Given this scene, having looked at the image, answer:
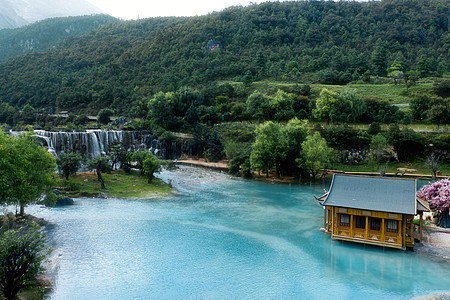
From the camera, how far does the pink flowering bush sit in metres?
23.2

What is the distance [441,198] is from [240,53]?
85.8 m

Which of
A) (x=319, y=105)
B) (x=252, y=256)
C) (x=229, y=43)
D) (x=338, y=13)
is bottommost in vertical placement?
(x=252, y=256)

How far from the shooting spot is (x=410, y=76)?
237 feet

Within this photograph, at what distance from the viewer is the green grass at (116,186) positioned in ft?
107

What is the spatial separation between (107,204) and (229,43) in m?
87.0

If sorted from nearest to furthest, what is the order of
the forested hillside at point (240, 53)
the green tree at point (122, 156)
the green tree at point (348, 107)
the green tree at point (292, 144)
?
the green tree at point (122, 156)
the green tree at point (292, 144)
the green tree at point (348, 107)
the forested hillside at point (240, 53)

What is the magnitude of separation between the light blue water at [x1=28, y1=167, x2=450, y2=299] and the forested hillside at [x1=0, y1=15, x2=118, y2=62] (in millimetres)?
117023

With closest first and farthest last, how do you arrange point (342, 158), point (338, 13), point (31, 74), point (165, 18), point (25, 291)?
point (25, 291)
point (342, 158)
point (31, 74)
point (338, 13)
point (165, 18)

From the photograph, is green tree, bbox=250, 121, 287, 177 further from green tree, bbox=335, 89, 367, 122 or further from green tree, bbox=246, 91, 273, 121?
green tree, bbox=335, 89, 367, 122

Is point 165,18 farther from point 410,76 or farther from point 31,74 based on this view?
point 410,76

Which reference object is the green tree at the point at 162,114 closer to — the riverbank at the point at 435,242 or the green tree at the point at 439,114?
the green tree at the point at 439,114

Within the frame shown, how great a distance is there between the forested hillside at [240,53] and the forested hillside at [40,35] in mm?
18303

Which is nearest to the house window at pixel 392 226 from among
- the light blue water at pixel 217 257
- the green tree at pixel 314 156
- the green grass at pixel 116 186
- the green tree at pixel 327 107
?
the light blue water at pixel 217 257

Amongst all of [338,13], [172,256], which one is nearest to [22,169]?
[172,256]
